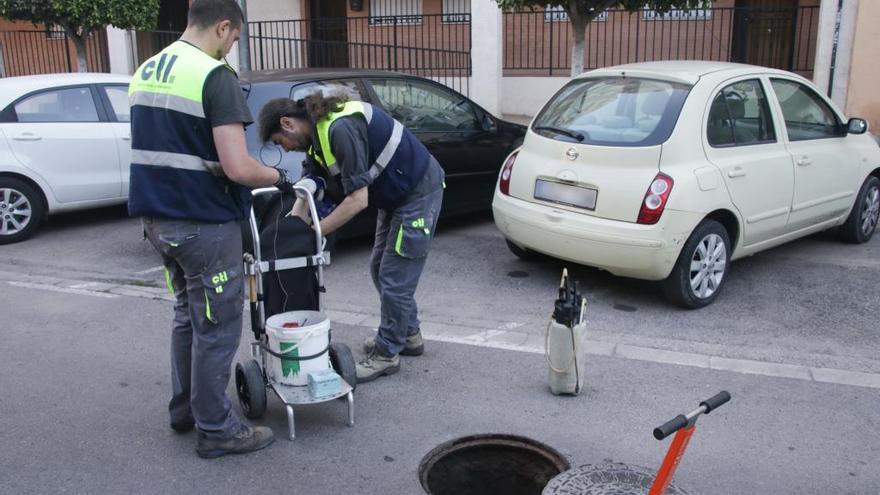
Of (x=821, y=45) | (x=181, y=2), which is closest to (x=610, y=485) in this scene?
(x=821, y=45)

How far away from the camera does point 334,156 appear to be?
401 centimetres

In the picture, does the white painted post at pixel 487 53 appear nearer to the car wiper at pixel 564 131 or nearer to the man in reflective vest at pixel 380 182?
the car wiper at pixel 564 131

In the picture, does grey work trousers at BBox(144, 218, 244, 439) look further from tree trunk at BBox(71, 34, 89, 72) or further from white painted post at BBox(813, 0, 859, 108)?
white painted post at BBox(813, 0, 859, 108)

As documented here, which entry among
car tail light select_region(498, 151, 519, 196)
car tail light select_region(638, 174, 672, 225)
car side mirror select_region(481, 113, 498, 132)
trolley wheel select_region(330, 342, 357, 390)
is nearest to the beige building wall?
car side mirror select_region(481, 113, 498, 132)

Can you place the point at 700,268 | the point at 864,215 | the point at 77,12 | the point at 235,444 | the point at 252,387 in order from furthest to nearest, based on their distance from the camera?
the point at 77,12 < the point at 864,215 < the point at 700,268 < the point at 252,387 < the point at 235,444

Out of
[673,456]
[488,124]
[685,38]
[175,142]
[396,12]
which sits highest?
[396,12]

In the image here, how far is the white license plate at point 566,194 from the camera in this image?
223 inches

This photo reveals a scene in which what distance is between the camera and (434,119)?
7.59 meters

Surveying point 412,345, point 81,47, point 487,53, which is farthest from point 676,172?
point 81,47

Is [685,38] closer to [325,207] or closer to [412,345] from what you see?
[412,345]

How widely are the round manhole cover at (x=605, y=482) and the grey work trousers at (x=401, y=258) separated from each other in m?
1.59

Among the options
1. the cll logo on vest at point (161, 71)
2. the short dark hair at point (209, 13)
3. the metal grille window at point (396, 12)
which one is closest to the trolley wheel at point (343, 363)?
the cll logo on vest at point (161, 71)

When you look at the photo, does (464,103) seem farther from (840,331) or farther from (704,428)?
(704,428)

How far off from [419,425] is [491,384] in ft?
2.11
